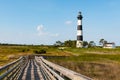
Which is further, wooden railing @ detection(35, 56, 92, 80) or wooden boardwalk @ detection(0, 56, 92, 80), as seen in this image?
wooden boardwalk @ detection(0, 56, 92, 80)

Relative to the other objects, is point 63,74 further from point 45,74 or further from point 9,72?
point 45,74

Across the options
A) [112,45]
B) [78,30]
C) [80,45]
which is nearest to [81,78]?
[78,30]

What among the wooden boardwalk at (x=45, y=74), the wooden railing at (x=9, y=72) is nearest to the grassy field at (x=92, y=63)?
the wooden boardwalk at (x=45, y=74)

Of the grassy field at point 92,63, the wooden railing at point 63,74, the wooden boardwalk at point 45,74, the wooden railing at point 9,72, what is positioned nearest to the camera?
the wooden railing at point 63,74

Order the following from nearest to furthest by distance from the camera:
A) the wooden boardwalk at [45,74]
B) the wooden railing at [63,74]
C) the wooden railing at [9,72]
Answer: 1. the wooden railing at [63,74]
2. the wooden boardwalk at [45,74]
3. the wooden railing at [9,72]

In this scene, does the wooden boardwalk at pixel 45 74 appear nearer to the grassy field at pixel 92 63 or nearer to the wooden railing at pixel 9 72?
the wooden railing at pixel 9 72

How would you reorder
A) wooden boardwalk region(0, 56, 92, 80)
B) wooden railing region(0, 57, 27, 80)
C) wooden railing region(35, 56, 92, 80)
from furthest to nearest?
wooden railing region(0, 57, 27, 80) → wooden boardwalk region(0, 56, 92, 80) → wooden railing region(35, 56, 92, 80)

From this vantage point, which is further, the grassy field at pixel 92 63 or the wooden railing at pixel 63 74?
the grassy field at pixel 92 63

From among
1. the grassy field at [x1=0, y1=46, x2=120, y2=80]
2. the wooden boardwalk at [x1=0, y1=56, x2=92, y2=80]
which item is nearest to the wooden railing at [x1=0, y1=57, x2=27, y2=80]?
the wooden boardwalk at [x1=0, y1=56, x2=92, y2=80]

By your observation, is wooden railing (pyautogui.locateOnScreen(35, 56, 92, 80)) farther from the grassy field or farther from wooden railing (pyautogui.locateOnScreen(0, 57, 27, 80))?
the grassy field

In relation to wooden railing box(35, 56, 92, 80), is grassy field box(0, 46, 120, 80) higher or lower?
lower

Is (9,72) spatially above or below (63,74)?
below

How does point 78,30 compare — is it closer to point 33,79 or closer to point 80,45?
point 80,45

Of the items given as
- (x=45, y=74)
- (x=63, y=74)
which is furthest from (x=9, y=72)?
(x=45, y=74)
